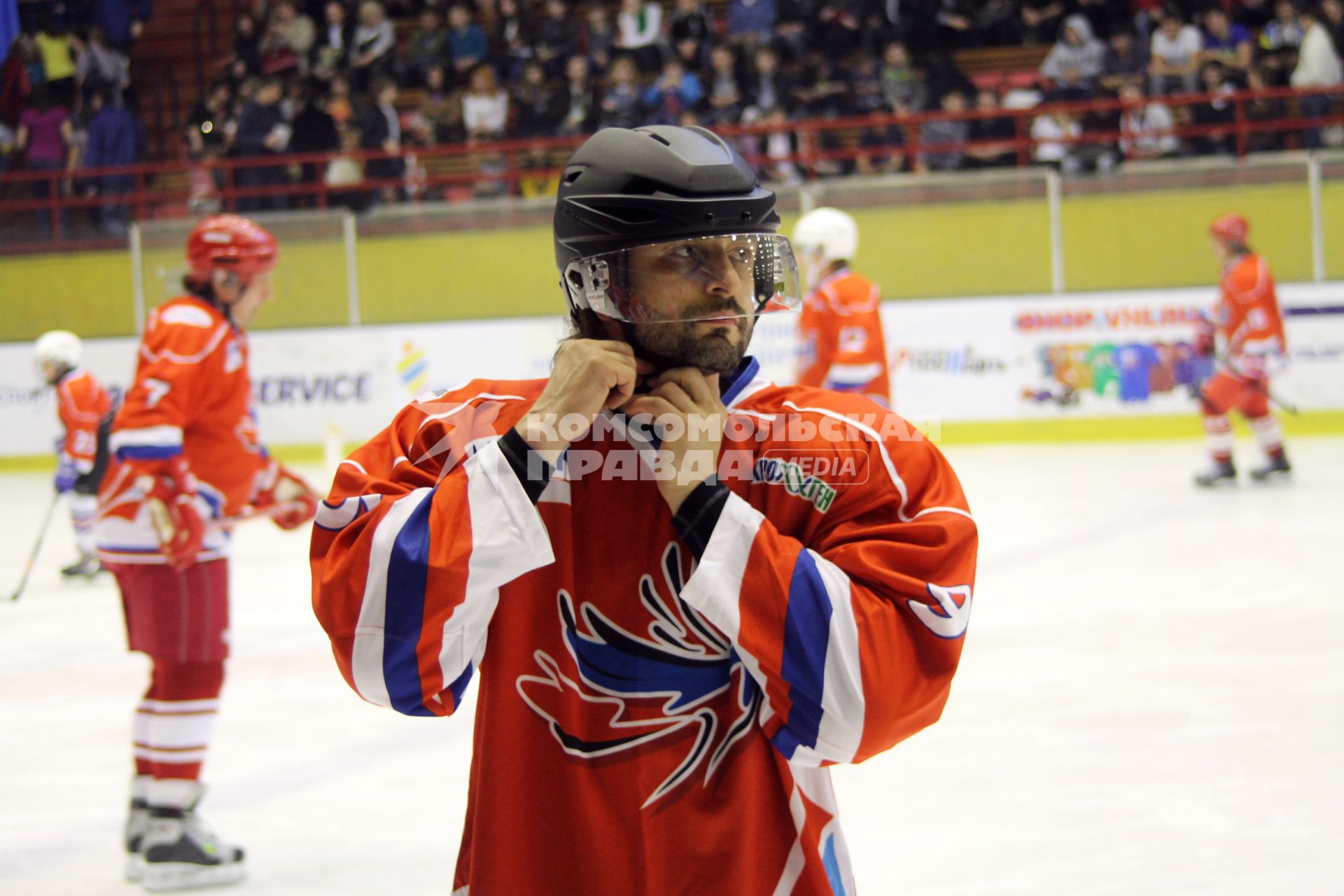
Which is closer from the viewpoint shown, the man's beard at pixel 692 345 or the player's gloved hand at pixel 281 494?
the man's beard at pixel 692 345

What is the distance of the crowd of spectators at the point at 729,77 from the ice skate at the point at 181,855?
29.9 feet

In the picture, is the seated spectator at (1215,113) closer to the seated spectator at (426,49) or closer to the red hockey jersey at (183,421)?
the seated spectator at (426,49)

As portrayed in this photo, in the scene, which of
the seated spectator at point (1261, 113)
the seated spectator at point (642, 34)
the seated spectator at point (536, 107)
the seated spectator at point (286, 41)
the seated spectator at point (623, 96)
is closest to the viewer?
the seated spectator at point (1261, 113)

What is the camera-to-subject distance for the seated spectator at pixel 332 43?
14117 mm

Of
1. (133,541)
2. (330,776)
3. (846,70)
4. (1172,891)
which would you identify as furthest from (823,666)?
(846,70)

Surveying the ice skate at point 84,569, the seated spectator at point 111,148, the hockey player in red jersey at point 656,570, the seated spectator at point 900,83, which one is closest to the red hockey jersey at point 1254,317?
the seated spectator at point 900,83

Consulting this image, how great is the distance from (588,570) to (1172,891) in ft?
6.92

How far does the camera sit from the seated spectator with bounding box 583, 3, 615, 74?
534 inches

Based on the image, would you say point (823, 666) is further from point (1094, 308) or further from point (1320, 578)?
point (1094, 308)

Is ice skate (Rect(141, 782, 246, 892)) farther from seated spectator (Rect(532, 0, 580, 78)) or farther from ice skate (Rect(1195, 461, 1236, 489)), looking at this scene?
seated spectator (Rect(532, 0, 580, 78))

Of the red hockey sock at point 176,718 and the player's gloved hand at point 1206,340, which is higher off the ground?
the player's gloved hand at point 1206,340

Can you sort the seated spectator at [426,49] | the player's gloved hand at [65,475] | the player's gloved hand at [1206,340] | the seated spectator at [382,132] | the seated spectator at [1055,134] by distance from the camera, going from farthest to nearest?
1. the seated spectator at [426,49]
2. the seated spectator at [382,132]
3. the seated spectator at [1055,134]
4. the player's gloved hand at [1206,340]
5. the player's gloved hand at [65,475]

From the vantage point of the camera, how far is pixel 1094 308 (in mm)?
10445

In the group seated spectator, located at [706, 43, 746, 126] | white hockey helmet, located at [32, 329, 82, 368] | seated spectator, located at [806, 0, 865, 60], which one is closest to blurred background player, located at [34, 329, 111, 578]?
white hockey helmet, located at [32, 329, 82, 368]
